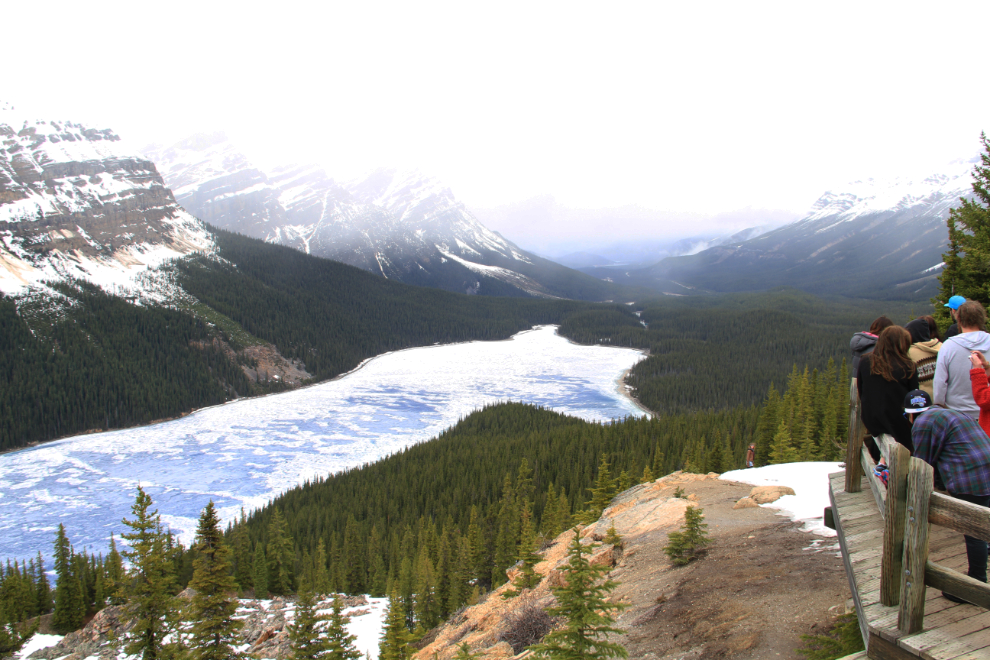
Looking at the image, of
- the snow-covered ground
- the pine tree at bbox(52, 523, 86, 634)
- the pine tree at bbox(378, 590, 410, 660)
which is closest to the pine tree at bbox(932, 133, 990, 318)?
the snow-covered ground

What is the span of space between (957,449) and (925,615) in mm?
1751

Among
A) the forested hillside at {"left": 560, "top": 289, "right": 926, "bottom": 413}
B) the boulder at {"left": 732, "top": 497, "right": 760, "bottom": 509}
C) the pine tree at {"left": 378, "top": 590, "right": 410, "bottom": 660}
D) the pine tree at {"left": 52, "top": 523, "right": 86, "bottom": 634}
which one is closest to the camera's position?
the boulder at {"left": 732, "top": 497, "right": 760, "bottom": 509}

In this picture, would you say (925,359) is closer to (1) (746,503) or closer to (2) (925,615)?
(2) (925,615)

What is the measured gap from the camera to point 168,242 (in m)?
166

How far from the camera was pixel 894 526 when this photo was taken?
517cm

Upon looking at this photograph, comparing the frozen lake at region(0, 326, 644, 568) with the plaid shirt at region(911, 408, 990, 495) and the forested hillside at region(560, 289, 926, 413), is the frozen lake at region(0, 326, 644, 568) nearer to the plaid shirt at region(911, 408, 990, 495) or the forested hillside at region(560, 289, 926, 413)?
the forested hillside at region(560, 289, 926, 413)

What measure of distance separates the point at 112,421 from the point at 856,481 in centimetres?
11545

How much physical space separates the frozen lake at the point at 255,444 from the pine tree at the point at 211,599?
4282 centimetres

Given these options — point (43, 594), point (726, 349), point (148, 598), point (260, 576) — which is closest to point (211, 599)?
point (148, 598)

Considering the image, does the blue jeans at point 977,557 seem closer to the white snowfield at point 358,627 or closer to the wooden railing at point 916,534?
the wooden railing at point 916,534

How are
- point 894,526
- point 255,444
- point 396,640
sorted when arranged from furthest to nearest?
point 255,444, point 396,640, point 894,526

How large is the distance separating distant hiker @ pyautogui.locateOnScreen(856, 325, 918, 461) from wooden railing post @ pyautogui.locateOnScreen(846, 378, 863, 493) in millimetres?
865

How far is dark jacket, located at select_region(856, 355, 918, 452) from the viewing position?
7.45 meters

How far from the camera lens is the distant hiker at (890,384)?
24.5ft
